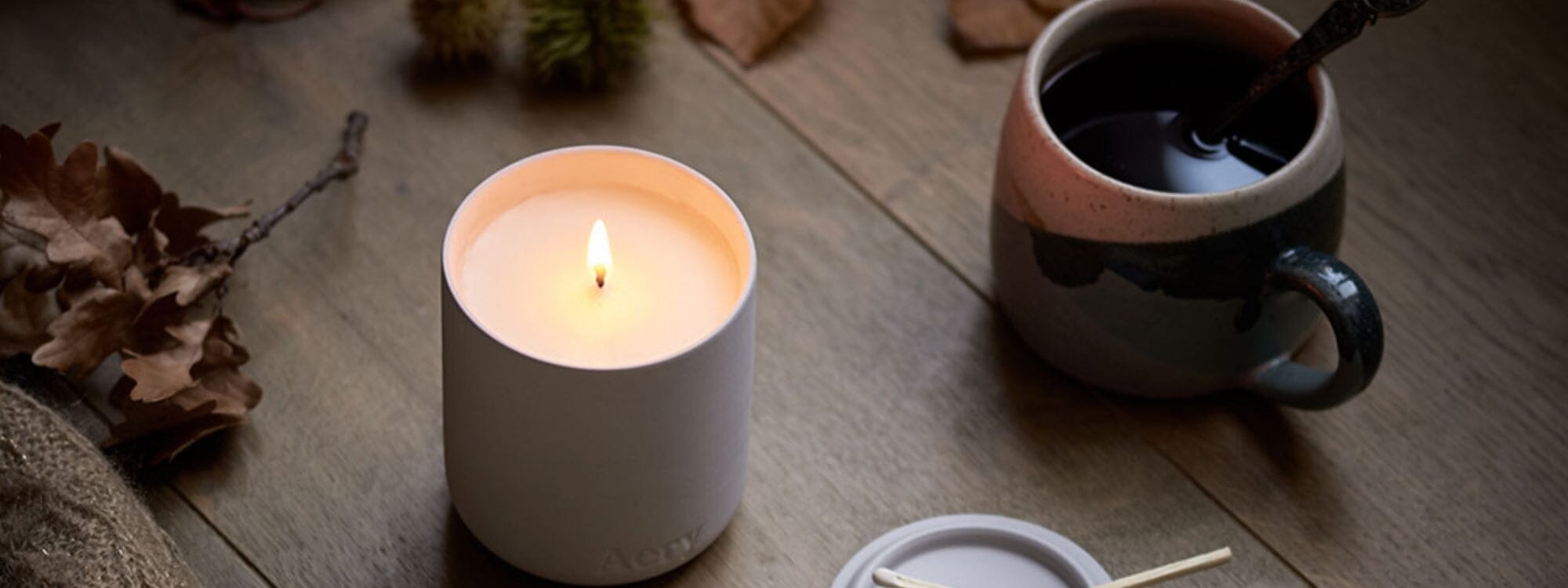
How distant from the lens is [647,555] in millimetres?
589

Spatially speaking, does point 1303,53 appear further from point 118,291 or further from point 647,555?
point 118,291

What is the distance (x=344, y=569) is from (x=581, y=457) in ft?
0.44

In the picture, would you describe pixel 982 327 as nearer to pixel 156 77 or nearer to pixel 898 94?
pixel 898 94

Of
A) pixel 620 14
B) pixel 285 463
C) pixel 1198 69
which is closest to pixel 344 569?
pixel 285 463

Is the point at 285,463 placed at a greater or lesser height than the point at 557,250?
lesser

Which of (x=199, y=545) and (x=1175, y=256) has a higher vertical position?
(x=1175, y=256)

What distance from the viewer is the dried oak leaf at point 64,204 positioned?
23.6 inches

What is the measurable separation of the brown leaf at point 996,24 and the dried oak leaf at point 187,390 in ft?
1.16

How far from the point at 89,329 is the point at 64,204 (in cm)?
5

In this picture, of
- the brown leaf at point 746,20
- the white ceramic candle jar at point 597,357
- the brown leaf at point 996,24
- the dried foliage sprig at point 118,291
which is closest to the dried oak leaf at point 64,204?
the dried foliage sprig at point 118,291

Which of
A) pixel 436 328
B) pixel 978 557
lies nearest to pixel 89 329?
pixel 436 328

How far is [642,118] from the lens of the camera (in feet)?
2.47

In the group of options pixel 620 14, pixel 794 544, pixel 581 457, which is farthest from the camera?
pixel 620 14

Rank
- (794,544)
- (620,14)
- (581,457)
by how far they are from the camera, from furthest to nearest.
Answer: (620,14)
(794,544)
(581,457)
